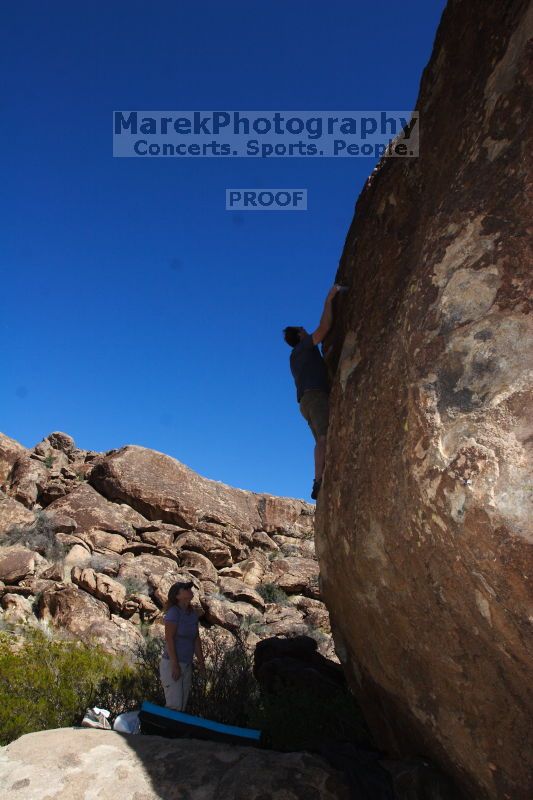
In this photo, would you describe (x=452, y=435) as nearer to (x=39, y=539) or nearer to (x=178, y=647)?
(x=178, y=647)

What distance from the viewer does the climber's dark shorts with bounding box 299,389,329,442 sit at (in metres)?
4.97

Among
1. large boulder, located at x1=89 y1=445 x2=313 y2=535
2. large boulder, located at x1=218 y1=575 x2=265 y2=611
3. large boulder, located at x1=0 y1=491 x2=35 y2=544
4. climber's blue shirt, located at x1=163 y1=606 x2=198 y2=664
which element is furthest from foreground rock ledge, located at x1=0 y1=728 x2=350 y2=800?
large boulder, located at x1=89 y1=445 x2=313 y2=535

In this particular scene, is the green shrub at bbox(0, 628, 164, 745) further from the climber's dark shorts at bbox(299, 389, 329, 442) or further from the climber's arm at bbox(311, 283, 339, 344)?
the climber's arm at bbox(311, 283, 339, 344)

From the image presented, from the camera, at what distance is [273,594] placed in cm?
1534

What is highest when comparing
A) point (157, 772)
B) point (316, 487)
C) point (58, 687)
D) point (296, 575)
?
point (296, 575)

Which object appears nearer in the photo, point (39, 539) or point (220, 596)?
point (39, 539)

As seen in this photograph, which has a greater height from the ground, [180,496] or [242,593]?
[180,496]

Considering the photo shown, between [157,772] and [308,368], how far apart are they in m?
3.22

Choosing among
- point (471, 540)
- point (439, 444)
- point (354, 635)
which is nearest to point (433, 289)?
point (439, 444)

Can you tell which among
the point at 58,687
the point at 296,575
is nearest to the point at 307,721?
the point at 58,687

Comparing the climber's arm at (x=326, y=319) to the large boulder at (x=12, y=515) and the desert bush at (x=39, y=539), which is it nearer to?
the desert bush at (x=39, y=539)

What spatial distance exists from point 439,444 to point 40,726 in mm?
5193

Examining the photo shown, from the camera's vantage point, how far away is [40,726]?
18.9 feet

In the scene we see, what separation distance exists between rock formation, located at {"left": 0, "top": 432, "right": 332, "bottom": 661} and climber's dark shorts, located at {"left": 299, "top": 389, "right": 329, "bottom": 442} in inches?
250
